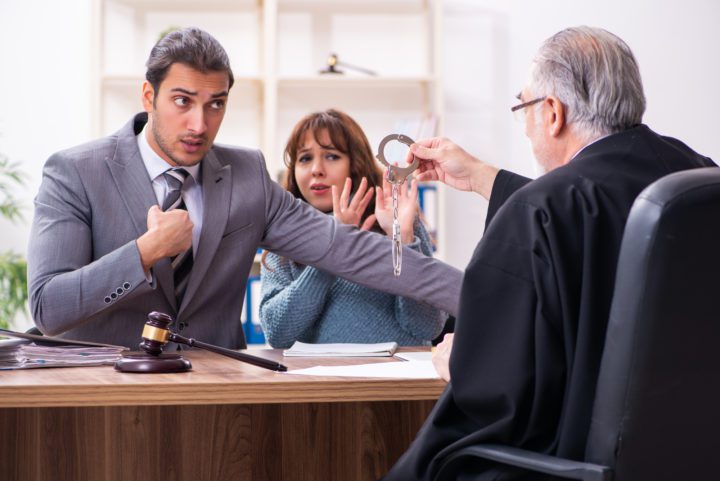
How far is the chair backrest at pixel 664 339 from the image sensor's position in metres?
1.06

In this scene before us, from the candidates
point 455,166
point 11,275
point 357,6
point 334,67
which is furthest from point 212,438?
point 357,6

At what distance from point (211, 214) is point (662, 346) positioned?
4.50 ft

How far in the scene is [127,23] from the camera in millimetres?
4141

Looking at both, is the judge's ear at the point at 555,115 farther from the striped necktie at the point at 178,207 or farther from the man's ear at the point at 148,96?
the man's ear at the point at 148,96

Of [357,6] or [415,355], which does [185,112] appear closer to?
[415,355]

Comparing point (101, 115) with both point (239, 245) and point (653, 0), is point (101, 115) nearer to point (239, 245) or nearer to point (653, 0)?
point (239, 245)

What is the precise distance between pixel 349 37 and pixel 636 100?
3005mm

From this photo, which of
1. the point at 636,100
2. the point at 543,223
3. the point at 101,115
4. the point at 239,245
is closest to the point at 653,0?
the point at 101,115

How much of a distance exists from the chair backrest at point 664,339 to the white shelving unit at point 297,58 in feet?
9.59

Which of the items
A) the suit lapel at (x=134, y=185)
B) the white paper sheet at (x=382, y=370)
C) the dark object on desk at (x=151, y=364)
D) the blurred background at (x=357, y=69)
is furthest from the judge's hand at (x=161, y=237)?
the blurred background at (x=357, y=69)

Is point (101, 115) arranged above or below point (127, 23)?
below

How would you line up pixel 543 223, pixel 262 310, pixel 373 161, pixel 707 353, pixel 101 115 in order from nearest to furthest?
pixel 707 353 → pixel 543 223 → pixel 262 310 → pixel 373 161 → pixel 101 115

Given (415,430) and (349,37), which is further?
(349,37)

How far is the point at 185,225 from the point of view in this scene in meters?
1.92
